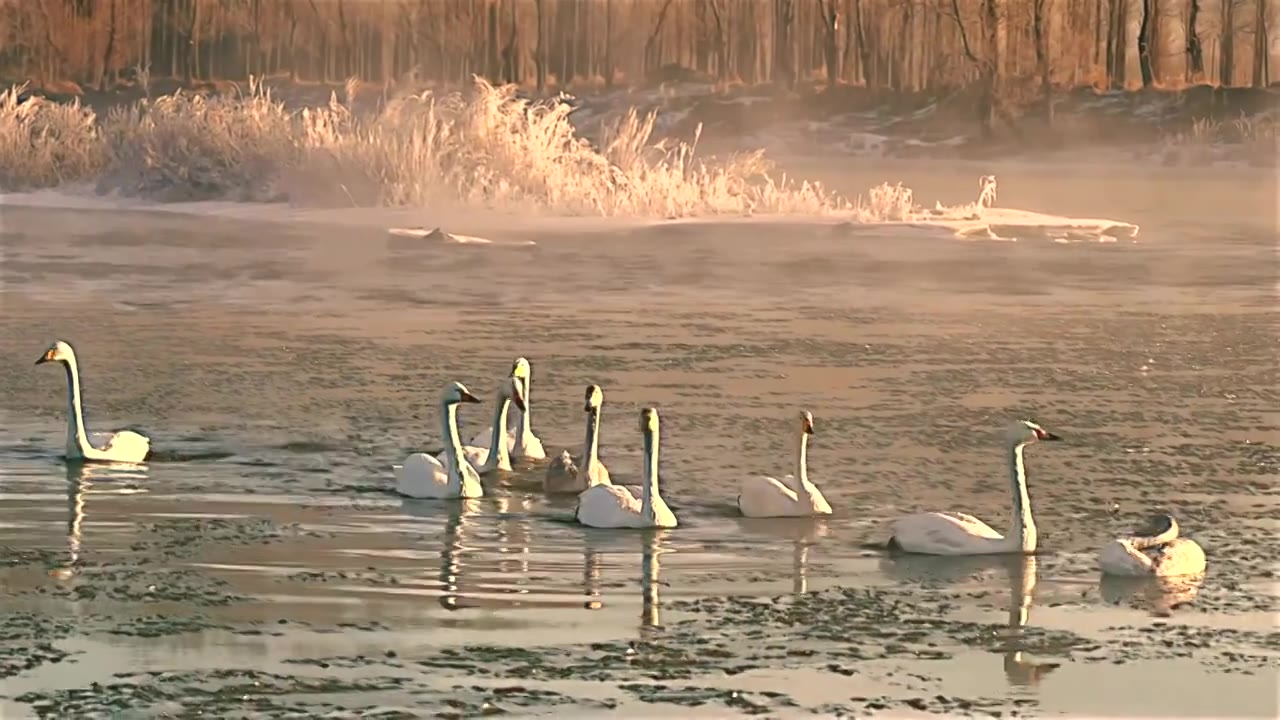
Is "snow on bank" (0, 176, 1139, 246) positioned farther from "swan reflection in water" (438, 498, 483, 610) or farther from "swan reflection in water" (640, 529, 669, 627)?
"swan reflection in water" (640, 529, 669, 627)

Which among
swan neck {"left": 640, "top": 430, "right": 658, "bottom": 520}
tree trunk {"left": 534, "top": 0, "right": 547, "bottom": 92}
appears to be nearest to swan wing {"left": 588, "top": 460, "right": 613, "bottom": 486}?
swan neck {"left": 640, "top": 430, "right": 658, "bottom": 520}

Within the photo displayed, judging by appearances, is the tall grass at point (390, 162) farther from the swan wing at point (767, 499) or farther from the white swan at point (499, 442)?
the swan wing at point (767, 499)

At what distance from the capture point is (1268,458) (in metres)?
12.4

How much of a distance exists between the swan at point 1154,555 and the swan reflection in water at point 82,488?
3.54 metres

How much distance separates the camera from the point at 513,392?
12.2 metres

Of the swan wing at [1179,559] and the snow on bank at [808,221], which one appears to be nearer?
the swan wing at [1179,559]

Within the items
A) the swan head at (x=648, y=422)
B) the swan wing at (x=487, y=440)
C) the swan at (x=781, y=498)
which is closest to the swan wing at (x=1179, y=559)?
the swan at (x=781, y=498)

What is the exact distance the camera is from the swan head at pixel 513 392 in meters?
12.1

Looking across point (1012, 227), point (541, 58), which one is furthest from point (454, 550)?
point (541, 58)

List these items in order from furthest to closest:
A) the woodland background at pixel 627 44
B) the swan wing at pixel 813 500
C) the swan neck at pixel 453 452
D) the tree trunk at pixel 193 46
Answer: the tree trunk at pixel 193 46 < the woodland background at pixel 627 44 < the swan neck at pixel 453 452 < the swan wing at pixel 813 500

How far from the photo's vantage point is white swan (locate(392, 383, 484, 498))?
11.1 meters

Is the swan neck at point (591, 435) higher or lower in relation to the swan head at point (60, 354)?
lower

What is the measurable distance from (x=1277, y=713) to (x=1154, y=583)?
5.59ft

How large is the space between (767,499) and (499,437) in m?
1.95
